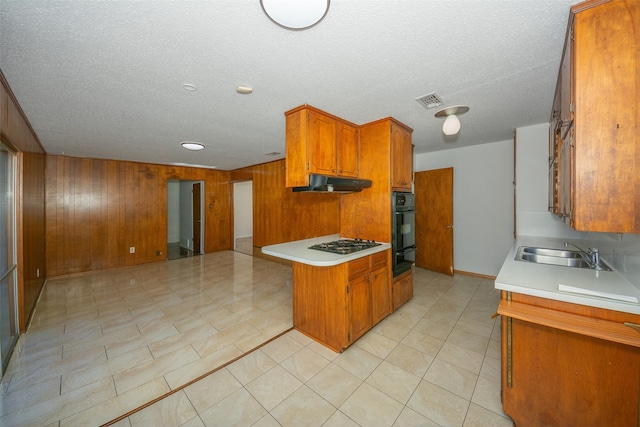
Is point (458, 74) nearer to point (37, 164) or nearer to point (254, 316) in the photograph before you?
point (254, 316)

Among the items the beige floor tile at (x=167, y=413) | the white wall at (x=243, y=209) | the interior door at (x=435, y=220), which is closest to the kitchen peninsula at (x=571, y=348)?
the beige floor tile at (x=167, y=413)

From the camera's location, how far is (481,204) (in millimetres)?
4211

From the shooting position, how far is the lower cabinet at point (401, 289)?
2918 millimetres

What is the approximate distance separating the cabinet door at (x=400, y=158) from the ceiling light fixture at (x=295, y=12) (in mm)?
1806

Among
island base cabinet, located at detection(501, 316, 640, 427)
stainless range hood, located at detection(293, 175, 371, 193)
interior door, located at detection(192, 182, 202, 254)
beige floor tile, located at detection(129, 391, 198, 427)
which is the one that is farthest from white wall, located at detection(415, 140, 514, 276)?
interior door, located at detection(192, 182, 202, 254)

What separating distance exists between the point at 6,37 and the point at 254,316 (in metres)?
2.93

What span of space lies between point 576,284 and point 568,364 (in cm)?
44

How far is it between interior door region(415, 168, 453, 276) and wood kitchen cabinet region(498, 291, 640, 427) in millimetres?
3093

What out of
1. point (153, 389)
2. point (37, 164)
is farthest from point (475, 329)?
point (37, 164)

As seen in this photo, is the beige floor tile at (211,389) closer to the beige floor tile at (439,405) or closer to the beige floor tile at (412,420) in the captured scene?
the beige floor tile at (412,420)

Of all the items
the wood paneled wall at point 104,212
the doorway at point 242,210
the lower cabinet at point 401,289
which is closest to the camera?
the lower cabinet at point 401,289

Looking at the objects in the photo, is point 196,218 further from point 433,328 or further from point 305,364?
point 433,328

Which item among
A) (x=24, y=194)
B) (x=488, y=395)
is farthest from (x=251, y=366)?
(x=24, y=194)

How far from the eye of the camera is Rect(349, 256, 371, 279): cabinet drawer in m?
2.20
